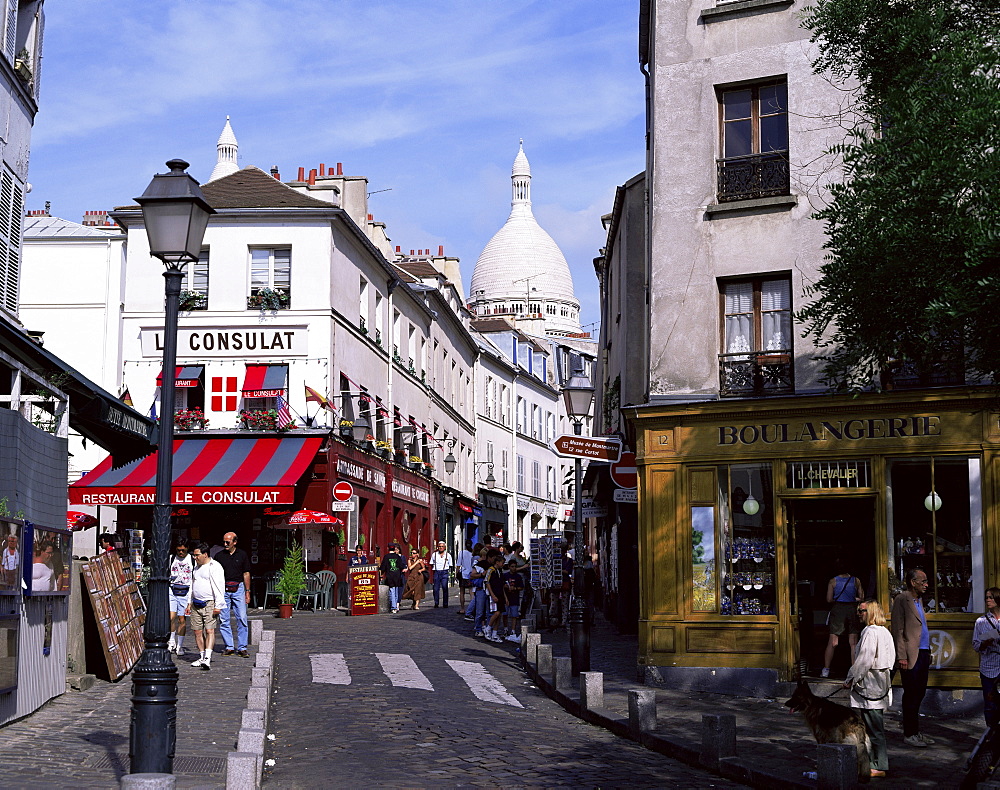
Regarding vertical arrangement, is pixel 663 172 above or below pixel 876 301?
above

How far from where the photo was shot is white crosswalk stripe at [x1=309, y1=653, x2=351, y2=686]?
1550 cm

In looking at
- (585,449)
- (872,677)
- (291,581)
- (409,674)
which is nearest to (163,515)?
(872,677)

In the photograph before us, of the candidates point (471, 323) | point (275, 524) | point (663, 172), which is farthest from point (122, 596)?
point (471, 323)

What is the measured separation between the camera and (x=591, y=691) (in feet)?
43.4

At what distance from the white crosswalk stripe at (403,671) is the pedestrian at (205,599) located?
232 centimetres

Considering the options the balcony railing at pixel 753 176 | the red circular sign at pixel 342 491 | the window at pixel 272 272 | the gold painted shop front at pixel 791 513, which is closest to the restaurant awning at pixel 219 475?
the red circular sign at pixel 342 491

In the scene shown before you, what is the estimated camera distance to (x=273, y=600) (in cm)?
3117

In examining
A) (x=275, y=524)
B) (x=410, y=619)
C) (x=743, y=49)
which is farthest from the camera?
(x=275, y=524)

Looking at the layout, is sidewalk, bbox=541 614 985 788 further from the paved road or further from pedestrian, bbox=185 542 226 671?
pedestrian, bbox=185 542 226 671

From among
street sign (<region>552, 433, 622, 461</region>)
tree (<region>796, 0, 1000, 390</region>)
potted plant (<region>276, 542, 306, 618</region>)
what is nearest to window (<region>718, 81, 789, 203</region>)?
street sign (<region>552, 433, 622, 461</region>)

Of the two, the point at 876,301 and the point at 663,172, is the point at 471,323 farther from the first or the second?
the point at 876,301

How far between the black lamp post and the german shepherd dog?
469 cm

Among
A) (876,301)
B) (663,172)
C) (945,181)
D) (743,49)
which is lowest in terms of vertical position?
(876,301)

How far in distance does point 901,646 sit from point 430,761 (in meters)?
4.69
